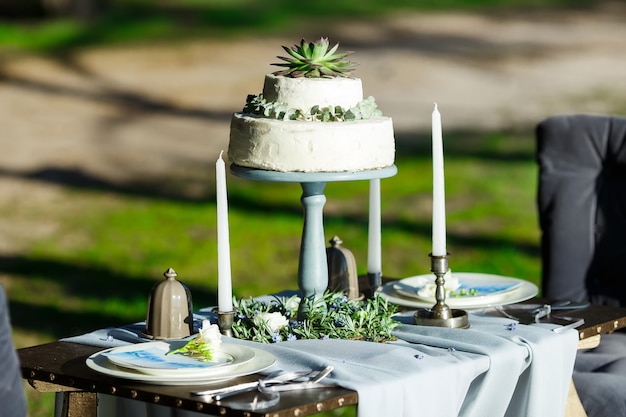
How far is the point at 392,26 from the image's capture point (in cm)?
1493

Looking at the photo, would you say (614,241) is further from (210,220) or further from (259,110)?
(210,220)

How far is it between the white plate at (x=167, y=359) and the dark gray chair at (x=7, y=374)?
340 mm

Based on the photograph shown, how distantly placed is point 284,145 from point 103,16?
1339 cm

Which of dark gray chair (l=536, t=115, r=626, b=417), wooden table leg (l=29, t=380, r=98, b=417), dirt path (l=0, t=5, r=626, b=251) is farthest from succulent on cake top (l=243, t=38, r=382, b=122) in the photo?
dirt path (l=0, t=5, r=626, b=251)

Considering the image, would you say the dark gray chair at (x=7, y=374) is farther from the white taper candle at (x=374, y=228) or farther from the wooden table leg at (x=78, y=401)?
the white taper candle at (x=374, y=228)

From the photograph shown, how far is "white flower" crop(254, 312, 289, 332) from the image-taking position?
9.79ft

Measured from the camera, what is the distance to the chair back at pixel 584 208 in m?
4.21

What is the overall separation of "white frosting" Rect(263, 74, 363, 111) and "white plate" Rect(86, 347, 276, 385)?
2.12ft

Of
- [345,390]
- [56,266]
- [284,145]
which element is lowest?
[56,266]

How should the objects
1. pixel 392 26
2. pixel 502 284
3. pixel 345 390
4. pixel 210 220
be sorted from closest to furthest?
pixel 345 390, pixel 502 284, pixel 210 220, pixel 392 26

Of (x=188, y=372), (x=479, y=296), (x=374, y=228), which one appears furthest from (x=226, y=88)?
(x=188, y=372)

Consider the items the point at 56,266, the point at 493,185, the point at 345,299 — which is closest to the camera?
the point at 345,299

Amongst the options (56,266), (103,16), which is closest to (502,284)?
(56,266)

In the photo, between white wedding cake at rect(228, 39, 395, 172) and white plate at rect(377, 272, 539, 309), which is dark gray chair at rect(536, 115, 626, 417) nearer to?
white plate at rect(377, 272, 539, 309)
